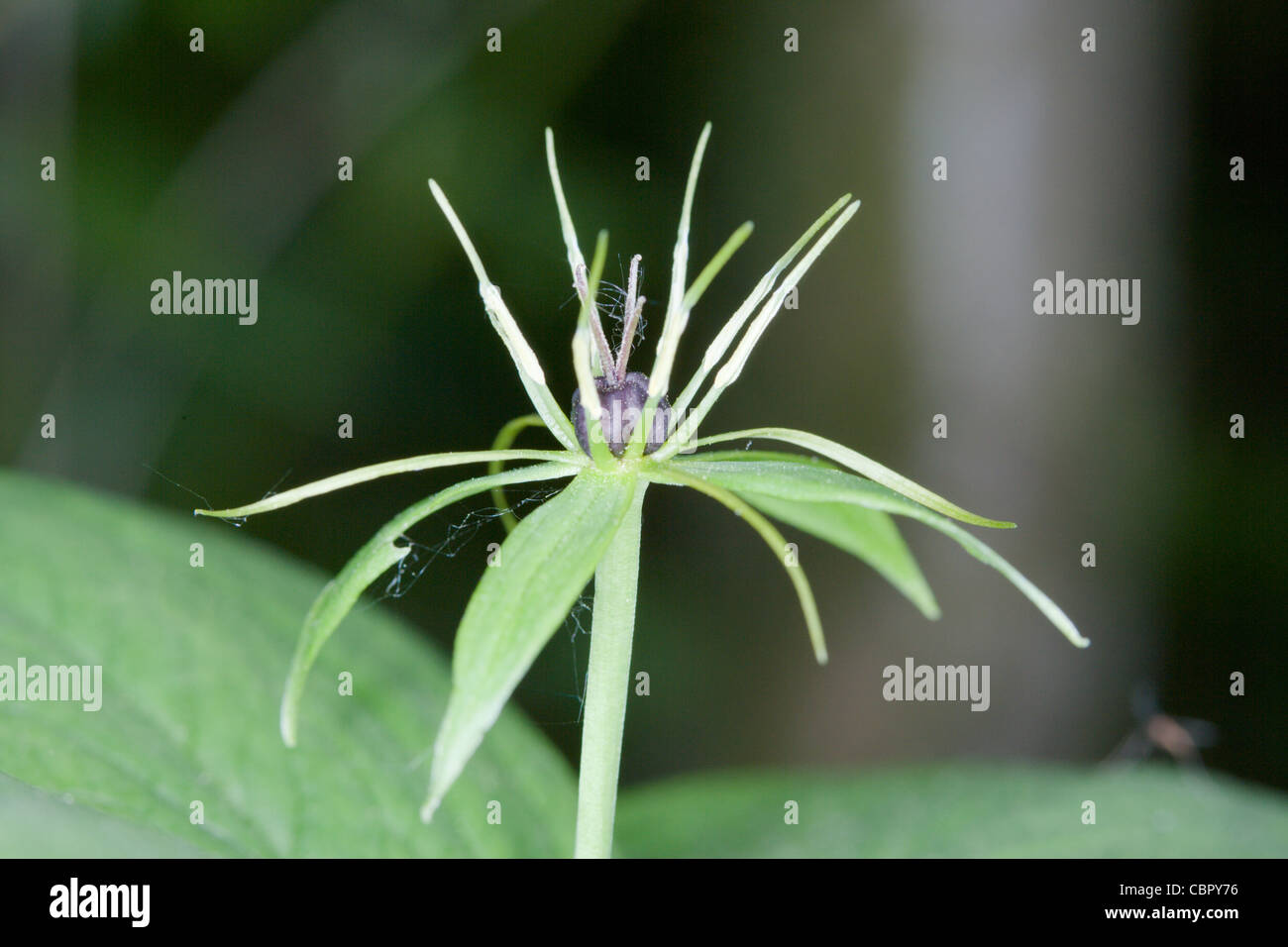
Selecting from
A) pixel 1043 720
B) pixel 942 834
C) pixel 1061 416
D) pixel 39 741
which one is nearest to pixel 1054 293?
pixel 1061 416

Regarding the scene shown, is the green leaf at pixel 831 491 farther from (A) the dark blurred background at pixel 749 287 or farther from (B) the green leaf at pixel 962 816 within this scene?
(A) the dark blurred background at pixel 749 287

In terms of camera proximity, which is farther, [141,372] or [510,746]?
[141,372]

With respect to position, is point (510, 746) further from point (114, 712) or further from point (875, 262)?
point (875, 262)

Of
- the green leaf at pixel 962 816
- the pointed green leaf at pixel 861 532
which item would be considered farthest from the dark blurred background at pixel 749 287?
the pointed green leaf at pixel 861 532

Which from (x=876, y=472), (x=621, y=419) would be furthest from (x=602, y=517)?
(x=876, y=472)

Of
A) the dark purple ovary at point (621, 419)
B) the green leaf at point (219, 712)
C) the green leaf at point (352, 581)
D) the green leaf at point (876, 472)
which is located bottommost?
the green leaf at point (219, 712)

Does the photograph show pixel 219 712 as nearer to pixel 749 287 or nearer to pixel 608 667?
pixel 608 667
